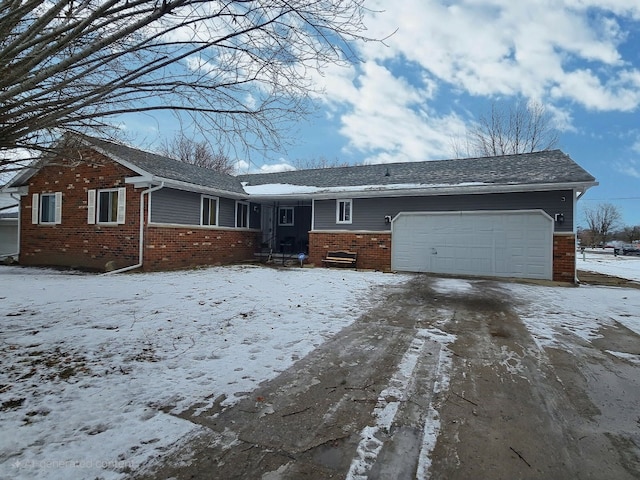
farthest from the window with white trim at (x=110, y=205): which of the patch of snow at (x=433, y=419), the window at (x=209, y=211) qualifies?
the patch of snow at (x=433, y=419)

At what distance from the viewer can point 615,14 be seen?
958 cm

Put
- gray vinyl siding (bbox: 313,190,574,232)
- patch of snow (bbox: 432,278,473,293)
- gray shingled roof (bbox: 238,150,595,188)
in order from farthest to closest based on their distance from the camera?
1. gray shingled roof (bbox: 238,150,595,188)
2. gray vinyl siding (bbox: 313,190,574,232)
3. patch of snow (bbox: 432,278,473,293)

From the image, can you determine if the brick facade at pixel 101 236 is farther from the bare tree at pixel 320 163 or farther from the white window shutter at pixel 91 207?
the bare tree at pixel 320 163

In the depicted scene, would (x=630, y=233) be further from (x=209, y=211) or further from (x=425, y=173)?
(x=209, y=211)

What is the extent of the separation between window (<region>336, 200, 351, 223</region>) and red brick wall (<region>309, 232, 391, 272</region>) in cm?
59

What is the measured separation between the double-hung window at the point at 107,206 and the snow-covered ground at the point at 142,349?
440 cm

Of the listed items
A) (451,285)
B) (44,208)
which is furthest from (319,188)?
(44,208)

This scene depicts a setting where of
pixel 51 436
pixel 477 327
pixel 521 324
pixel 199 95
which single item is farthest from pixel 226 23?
pixel 521 324

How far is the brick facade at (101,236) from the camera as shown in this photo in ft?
40.3

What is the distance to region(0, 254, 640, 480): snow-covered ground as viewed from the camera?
2.24m

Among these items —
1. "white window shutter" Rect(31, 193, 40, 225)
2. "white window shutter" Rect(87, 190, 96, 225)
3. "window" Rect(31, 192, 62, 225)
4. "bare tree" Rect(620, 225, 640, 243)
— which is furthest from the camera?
"bare tree" Rect(620, 225, 640, 243)

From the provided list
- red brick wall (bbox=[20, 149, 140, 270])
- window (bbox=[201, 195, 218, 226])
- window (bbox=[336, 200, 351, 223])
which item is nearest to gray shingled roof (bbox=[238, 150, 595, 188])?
window (bbox=[336, 200, 351, 223])

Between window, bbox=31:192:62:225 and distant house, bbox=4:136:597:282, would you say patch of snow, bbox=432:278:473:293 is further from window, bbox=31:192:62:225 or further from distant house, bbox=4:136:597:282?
window, bbox=31:192:62:225

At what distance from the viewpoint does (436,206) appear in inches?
495
